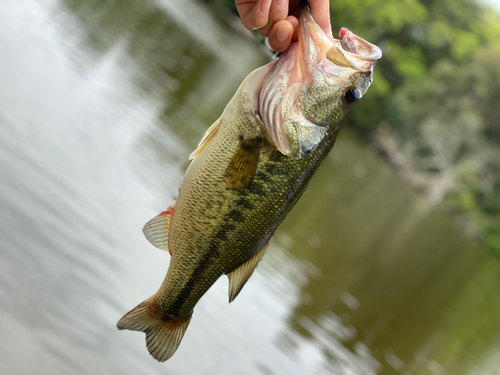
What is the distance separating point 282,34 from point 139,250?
6.53 m

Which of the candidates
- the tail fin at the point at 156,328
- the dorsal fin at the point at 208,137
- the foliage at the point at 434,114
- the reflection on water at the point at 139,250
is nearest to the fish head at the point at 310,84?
the dorsal fin at the point at 208,137

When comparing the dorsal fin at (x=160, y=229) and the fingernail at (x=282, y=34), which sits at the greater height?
the fingernail at (x=282, y=34)

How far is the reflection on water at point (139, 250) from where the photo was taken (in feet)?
21.2

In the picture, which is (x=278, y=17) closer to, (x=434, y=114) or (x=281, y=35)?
(x=281, y=35)

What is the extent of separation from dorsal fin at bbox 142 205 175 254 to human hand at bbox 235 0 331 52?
87 cm

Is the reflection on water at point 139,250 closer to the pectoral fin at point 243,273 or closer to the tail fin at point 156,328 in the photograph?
the tail fin at point 156,328

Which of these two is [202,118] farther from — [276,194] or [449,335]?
[276,194]

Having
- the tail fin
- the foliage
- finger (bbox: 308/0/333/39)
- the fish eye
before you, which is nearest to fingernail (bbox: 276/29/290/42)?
finger (bbox: 308/0/333/39)

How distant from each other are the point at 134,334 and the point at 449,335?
466 inches

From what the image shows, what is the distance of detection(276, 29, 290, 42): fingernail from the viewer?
6.99 ft

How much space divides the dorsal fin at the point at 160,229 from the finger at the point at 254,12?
88cm


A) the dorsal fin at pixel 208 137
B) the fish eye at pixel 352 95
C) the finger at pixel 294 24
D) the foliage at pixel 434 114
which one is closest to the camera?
the finger at pixel 294 24

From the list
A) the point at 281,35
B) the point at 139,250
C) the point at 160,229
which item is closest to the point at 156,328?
the point at 160,229

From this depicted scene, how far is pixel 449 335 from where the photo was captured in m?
15.8
